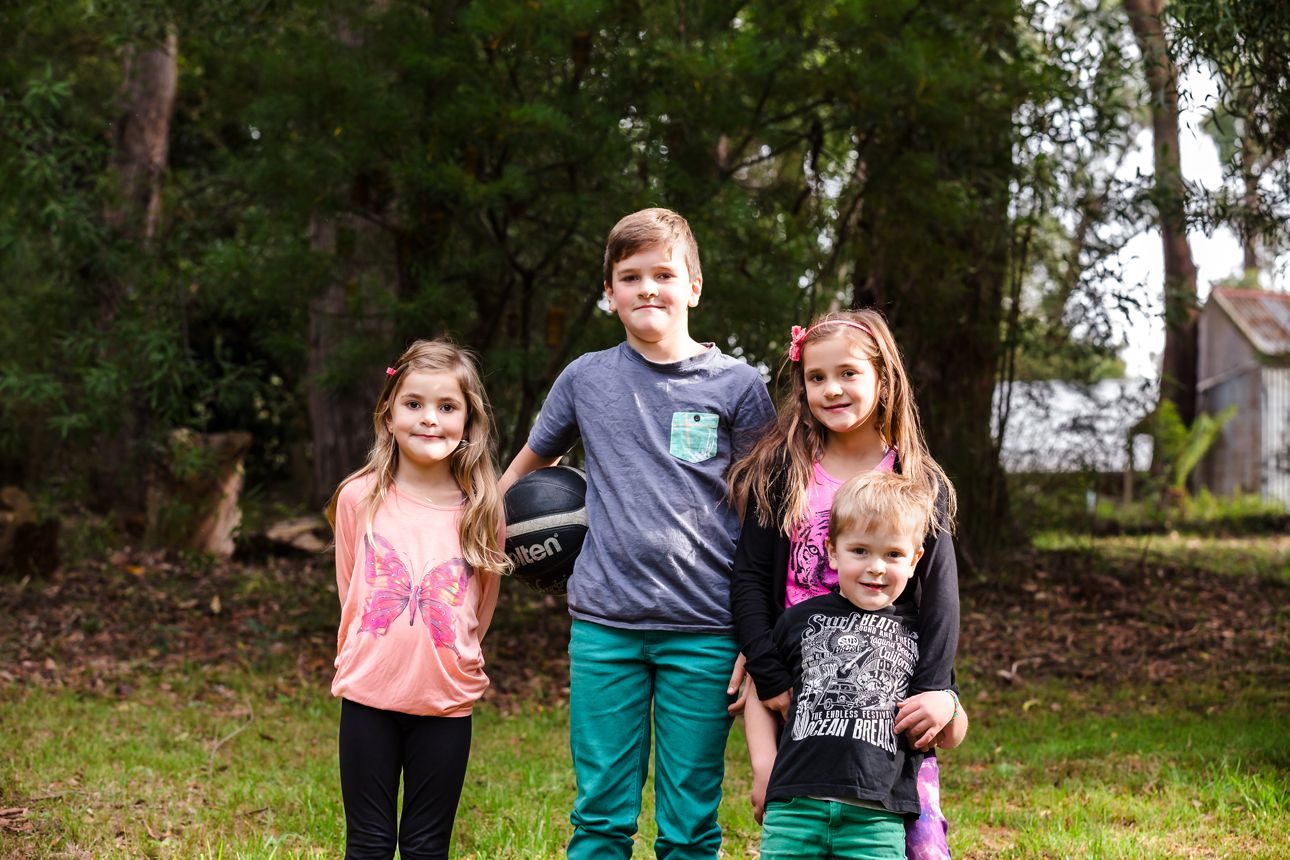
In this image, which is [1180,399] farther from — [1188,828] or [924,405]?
[1188,828]

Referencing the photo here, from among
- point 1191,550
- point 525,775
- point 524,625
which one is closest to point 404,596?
point 525,775

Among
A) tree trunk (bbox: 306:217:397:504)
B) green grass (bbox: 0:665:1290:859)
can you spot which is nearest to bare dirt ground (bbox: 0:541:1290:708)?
green grass (bbox: 0:665:1290:859)

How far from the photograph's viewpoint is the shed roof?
23.2 m

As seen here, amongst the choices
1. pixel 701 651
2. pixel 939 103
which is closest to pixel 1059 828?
pixel 701 651

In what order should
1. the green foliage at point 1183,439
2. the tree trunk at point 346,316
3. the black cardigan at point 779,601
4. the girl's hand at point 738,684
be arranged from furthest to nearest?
1. the green foliage at point 1183,439
2. the tree trunk at point 346,316
3. the girl's hand at point 738,684
4. the black cardigan at point 779,601

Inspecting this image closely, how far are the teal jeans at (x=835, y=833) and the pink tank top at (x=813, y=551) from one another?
1.74 feet

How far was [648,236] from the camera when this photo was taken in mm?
3434

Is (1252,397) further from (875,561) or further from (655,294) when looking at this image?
(875,561)

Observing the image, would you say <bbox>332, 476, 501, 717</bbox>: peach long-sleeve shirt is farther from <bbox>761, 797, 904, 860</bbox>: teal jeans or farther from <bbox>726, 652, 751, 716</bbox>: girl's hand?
<bbox>761, 797, 904, 860</bbox>: teal jeans

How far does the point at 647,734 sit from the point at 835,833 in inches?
29.2

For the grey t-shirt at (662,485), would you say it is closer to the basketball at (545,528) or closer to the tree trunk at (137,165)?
the basketball at (545,528)

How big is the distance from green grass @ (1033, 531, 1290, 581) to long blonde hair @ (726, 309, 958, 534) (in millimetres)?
8525

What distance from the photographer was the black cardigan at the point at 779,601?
299cm

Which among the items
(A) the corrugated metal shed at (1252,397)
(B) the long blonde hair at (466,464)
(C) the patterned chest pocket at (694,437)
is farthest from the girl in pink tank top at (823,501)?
(A) the corrugated metal shed at (1252,397)
